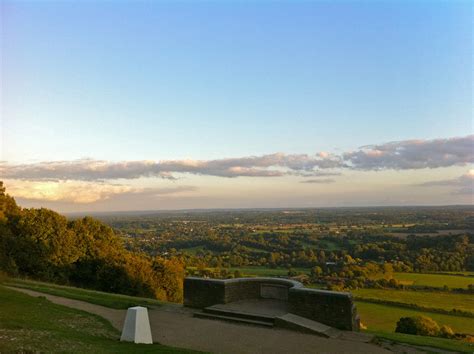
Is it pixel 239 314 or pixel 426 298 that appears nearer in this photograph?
pixel 239 314

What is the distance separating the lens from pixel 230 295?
1330cm

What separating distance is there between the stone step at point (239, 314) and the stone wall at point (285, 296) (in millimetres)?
503

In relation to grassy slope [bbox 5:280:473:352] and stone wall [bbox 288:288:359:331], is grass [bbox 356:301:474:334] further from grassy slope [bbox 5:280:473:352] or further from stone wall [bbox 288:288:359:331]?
stone wall [bbox 288:288:359:331]

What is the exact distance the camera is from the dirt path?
9058 millimetres

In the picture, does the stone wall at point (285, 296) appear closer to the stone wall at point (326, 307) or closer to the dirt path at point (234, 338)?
the stone wall at point (326, 307)

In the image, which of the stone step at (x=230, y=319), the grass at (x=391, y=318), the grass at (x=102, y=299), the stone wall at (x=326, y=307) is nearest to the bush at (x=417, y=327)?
the grass at (x=391, y=318)

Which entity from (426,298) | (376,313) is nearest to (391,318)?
(376,313)

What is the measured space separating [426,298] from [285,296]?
103 ft

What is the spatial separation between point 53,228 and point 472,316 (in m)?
33.5

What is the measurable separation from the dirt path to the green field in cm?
3969

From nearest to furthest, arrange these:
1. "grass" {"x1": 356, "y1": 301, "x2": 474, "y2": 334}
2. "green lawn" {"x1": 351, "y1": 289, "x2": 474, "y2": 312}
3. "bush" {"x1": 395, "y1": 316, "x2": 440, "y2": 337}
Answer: "bush" {"x1": 395, "y1": 316, "x2": 440, "y2": 337} < "grass" {"x1": 356, "y1": 301, "x2": 474, "y2": 334} < "green lawn" {"x1": 351, "y1": 289, "x2": 474, "y2": 312}

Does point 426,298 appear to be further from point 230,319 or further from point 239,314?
point 230,319

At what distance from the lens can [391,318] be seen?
31750 mm

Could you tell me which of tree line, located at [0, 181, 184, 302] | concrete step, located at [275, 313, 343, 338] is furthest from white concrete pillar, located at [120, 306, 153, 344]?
tree line, located at [0, 181, 184, 302]
